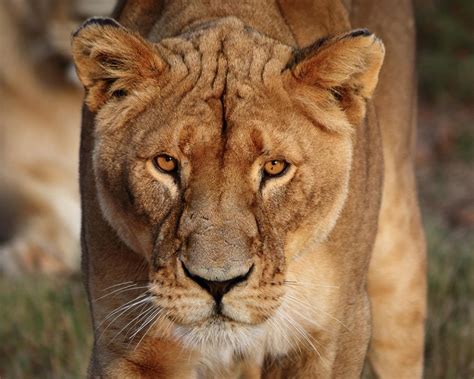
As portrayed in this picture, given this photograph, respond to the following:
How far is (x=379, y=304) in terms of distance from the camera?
4.56 meters

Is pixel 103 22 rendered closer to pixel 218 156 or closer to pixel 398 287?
pixel 218 156

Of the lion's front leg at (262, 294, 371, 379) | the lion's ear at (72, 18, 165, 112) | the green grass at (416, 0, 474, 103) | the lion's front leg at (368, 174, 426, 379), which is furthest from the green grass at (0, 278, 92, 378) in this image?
the green grass at (416, 0, 474, 103)

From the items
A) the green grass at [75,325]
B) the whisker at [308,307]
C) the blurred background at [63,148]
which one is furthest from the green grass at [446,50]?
the whisker at [308,307]

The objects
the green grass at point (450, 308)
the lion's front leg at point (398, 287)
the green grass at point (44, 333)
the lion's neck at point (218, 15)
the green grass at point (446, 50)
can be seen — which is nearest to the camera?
the lion's neck at point (218, 15)

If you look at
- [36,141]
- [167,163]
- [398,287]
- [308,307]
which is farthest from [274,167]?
[36,141]

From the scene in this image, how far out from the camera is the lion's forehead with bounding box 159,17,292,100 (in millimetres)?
3350

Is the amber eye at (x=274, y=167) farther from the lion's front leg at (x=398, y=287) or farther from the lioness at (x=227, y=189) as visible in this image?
the lion's front leg at (x=398, y=287)

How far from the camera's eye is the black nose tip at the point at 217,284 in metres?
3.08

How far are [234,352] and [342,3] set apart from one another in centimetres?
127

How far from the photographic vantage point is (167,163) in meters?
3.22

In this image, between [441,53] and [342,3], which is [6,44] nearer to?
[441,53]

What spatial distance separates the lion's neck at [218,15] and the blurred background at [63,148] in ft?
8.04

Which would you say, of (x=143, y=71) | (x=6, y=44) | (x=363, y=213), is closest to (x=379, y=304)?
(x=363, y=213)

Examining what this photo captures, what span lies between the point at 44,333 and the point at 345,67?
107 inches
